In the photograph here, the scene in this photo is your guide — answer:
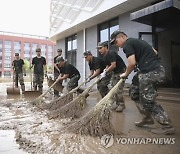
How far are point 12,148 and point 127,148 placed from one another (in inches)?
55.8

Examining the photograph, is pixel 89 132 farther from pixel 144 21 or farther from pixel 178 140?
pixel 144 21

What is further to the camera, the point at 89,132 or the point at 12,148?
the point at 89,132

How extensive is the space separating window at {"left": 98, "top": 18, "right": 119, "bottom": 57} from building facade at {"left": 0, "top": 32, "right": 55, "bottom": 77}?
5816 centimetres

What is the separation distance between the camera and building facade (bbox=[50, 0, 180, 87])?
777 centimetres

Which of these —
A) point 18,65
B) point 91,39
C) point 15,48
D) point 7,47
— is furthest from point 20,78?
point 15,48

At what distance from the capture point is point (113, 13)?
10.3 m

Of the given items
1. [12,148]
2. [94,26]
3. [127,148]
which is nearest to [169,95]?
[127,148]

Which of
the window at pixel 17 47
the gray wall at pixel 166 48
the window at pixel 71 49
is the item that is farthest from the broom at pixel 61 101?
the window at pixel 17 47

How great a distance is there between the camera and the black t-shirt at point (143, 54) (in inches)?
134

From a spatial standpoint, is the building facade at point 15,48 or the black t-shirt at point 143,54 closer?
the black t-shirt at point 143,54

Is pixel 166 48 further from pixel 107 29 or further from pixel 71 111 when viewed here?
pixel 71 111

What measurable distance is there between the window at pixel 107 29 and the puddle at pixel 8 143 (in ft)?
25.9

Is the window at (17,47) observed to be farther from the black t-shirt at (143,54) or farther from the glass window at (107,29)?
the black t-shirt at (143,54)

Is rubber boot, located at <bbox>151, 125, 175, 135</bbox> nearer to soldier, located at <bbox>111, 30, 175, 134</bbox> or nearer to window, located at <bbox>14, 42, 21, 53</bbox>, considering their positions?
soldier, located at <bbox>111, 30, 175, 134</bbox>
